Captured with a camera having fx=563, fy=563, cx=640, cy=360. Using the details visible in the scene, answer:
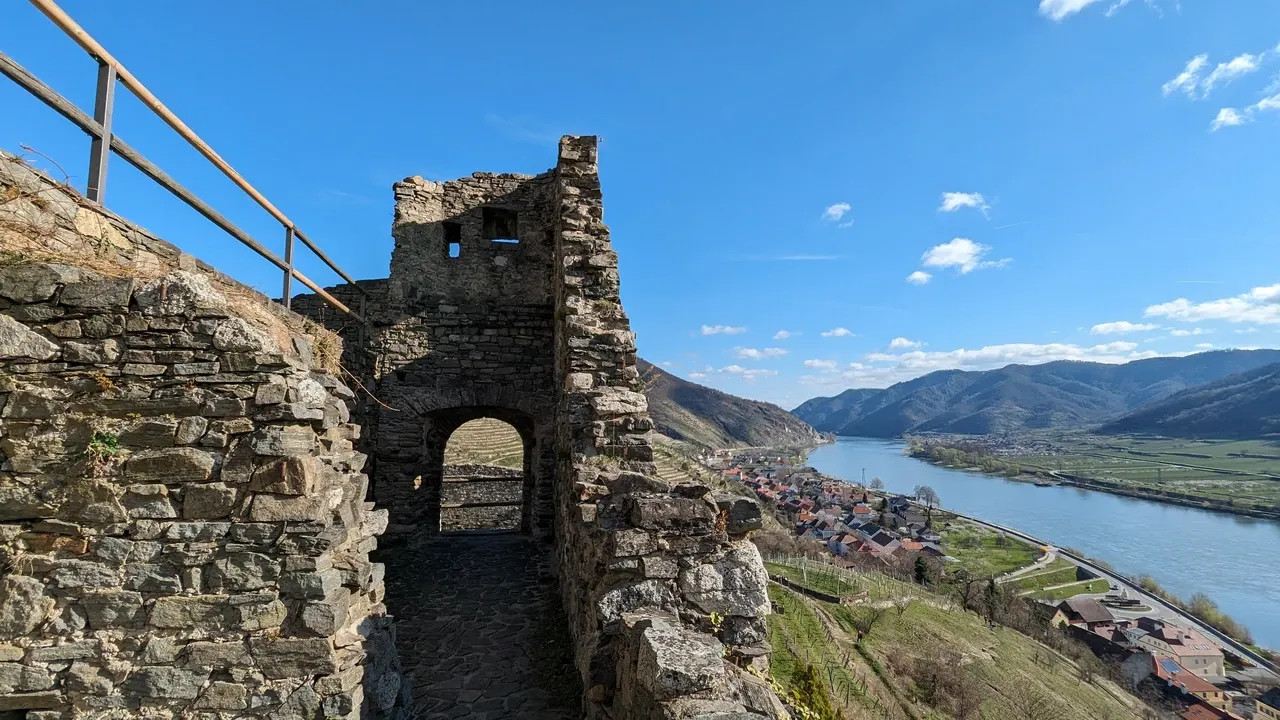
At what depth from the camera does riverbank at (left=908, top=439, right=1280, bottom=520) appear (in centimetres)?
6944

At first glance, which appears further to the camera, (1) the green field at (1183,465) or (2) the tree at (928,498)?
(1) the green field at (1183,465)

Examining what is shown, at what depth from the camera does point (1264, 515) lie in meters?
65.9

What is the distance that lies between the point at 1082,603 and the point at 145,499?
47.7m

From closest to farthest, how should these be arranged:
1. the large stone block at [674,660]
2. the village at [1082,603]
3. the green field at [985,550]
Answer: the large stone block at [674,660] < the village at [1082,603] < the green field at [985,550]

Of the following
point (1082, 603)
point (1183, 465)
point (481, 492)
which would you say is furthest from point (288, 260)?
→ point (1183, 465)

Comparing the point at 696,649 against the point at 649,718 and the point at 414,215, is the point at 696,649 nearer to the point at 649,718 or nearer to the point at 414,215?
the point at 649,718

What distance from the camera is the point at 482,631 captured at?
6.07 meters

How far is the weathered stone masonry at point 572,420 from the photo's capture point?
140 inches

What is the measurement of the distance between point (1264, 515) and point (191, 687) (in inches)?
3922

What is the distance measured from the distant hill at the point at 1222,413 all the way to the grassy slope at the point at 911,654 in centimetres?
14204

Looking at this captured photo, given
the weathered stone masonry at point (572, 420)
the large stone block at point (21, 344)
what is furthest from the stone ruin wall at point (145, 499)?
the weathered stone masonry at point (572, 420)

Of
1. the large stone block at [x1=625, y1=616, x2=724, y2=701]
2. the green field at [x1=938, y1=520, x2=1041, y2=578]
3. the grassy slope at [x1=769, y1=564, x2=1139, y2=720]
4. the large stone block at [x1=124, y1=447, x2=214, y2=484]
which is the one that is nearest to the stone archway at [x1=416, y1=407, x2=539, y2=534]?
the grassy slope at [x1=769, y1=564, x2=1139, y2=720]

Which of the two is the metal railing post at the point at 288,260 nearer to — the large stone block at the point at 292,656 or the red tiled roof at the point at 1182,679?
the large stone block at the point at 292,656

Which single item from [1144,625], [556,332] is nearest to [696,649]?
[556,332]
